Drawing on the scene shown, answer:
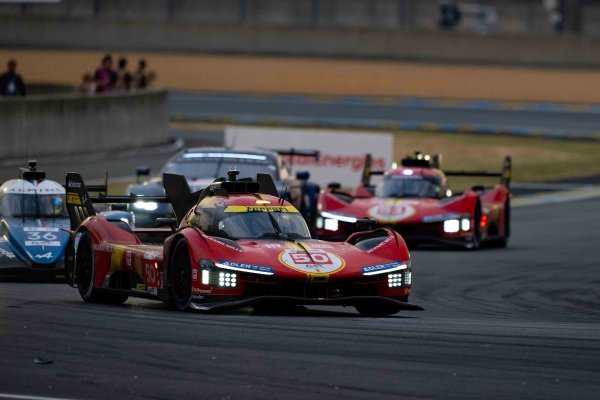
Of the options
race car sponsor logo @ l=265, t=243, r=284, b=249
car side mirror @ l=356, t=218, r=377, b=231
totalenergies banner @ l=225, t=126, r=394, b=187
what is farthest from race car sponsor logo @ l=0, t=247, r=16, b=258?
totalenergies banner @ l=225, t=126, r=394, b=187

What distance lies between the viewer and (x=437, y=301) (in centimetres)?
1752

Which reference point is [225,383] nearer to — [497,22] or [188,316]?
[188,316]

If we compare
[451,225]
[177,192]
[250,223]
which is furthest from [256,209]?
[451,225]

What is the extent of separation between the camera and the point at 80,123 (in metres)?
38.4

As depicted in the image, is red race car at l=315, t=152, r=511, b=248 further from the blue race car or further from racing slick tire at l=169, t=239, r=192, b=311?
racing slick tire at l=169, t=239, r=192, b=311

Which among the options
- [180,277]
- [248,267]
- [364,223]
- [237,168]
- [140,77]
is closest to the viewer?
[248,267]

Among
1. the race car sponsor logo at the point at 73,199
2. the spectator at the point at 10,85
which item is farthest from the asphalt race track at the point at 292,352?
the spectator at the point at 10,85

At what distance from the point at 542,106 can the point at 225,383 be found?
1778 inches

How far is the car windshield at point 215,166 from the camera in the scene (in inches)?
979

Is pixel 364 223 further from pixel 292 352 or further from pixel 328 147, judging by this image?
pixel 328 147

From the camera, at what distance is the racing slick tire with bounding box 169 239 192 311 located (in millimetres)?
14125

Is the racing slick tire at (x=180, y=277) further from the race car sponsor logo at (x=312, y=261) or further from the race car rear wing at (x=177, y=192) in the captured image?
the race car rear wing at (x=177, y=192)

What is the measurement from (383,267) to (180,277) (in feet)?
6.07

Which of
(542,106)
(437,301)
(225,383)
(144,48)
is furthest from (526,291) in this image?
(144,48)
